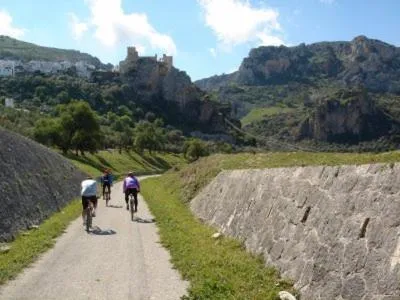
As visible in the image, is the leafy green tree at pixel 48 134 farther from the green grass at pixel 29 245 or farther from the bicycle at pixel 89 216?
the bicycle at pixel 89 216

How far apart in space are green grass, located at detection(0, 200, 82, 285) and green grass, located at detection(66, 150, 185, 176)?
47.7 meters

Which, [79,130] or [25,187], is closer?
[25,187]

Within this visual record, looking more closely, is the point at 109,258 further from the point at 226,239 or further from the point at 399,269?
the point at 399,269

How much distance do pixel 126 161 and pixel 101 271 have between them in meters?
85.1

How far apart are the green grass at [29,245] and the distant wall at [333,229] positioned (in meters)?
5.65

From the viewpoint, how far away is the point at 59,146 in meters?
81.5

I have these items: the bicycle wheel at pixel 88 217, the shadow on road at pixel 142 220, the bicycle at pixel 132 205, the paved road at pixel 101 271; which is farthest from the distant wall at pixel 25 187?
the shadow on road at pixel 142 220

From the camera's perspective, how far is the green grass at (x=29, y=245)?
11.9 meters

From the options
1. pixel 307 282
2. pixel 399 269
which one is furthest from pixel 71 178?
pixel 399 269

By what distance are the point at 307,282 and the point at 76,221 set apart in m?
14.3

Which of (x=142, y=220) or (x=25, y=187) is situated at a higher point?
(x=25, y=187)

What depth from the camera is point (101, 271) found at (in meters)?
12.3

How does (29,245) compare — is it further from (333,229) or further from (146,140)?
(146,140)

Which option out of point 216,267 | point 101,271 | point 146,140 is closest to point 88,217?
point 101,271
